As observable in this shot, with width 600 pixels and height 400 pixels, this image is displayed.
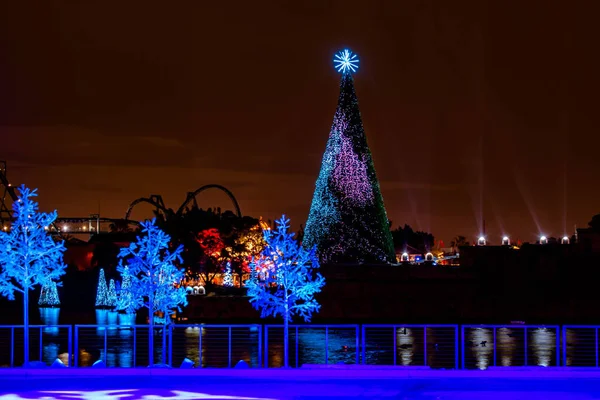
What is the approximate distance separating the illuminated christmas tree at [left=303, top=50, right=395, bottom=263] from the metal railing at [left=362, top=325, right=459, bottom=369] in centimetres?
708

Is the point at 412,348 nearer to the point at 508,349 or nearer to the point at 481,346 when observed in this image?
the point at 481,346

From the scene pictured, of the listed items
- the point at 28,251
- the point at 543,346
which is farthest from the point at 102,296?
the point at 28,251

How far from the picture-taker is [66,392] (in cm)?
1486

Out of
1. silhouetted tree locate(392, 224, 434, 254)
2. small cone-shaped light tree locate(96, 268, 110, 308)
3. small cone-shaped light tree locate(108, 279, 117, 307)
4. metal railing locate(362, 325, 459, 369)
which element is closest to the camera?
metal railing locate(362, 325, 459, 369)

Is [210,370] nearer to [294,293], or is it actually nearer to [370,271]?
[294,293]

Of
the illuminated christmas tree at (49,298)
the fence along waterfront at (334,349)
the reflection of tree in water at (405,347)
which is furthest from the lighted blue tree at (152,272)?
the illuminated christmas tree at (49,298)

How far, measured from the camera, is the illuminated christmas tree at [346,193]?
5197cm

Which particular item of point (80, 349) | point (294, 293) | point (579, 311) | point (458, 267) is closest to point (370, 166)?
point (458, 267)

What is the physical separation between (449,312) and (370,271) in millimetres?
5487

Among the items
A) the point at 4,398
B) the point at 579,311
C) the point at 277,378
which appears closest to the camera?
the point at 4,398

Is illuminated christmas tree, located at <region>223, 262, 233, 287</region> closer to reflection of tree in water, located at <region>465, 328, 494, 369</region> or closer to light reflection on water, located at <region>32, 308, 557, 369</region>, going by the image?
light reflection on water, located at <region>32, 308, 557, 369</region>

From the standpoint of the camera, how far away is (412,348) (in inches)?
1497

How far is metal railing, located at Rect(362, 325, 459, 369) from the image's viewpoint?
3318 centimetres

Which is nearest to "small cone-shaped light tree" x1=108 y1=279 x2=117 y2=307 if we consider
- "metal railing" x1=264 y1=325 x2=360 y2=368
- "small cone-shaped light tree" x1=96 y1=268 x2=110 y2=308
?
"small cone-shaped light tree" x1=96 y1=268 x2=110 y2=308
